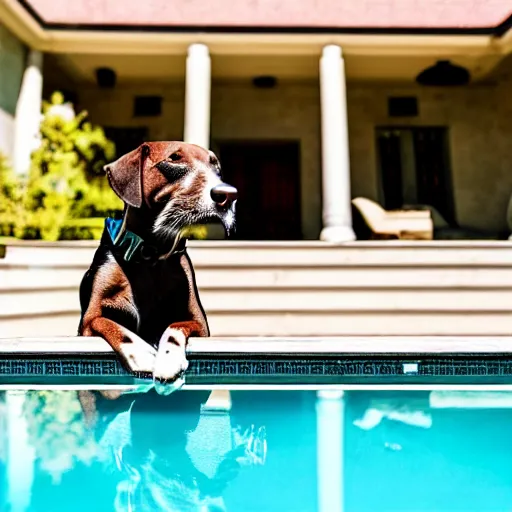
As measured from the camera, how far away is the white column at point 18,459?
1.93m

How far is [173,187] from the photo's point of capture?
8.73 feet

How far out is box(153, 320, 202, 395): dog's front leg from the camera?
2.75 metres

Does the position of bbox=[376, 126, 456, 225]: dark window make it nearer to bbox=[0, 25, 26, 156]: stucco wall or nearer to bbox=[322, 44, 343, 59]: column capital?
bbox=[322, 44, 343, 59]: column capital

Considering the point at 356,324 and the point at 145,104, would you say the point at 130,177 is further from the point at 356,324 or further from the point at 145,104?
the point at 145,104

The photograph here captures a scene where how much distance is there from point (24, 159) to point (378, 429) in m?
8.32

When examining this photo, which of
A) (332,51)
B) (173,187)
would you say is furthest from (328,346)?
(332,51)

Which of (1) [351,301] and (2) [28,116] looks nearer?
(1) [351,301]

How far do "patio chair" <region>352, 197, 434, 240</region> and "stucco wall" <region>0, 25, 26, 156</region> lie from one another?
660 centimetres

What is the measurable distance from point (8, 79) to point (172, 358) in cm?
806

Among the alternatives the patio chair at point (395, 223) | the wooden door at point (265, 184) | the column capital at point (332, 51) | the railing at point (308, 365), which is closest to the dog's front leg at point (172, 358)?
the railing at point (308, 365)

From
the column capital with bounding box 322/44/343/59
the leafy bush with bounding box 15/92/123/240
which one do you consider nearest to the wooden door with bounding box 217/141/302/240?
the column capital with bounding box 322/44/343/59

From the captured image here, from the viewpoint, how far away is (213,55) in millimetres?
9539

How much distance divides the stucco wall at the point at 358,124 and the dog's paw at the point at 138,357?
31.4 ft

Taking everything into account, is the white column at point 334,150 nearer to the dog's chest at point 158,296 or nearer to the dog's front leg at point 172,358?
the dog's chest at point 158,296
